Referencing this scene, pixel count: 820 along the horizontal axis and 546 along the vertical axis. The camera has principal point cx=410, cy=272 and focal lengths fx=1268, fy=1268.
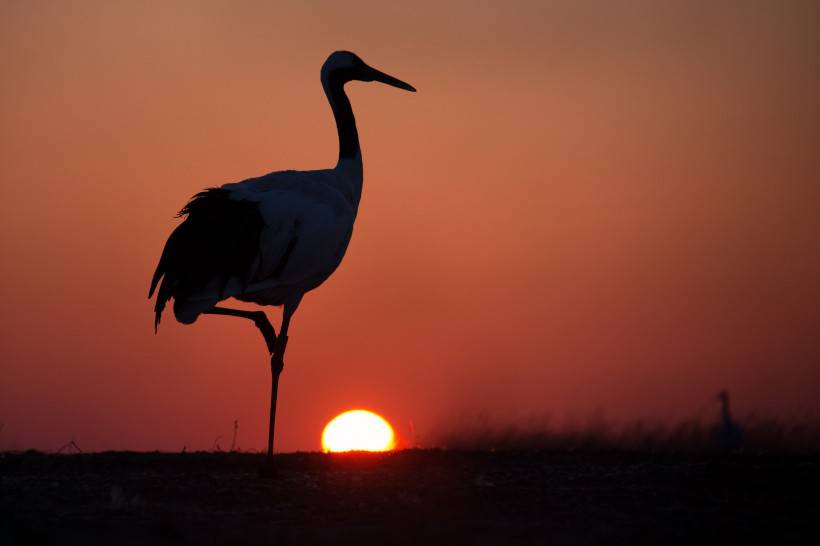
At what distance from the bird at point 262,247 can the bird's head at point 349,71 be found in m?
1.62

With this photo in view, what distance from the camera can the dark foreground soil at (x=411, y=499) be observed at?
899 cm

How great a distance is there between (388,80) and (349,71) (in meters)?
0.69

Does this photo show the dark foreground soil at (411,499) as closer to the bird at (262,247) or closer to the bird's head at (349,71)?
the bird at (262,247)

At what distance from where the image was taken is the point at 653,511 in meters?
9.94

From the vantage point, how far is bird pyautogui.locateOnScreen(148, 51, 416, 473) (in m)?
12.3

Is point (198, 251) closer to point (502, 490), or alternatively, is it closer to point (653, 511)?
point (502, 490)

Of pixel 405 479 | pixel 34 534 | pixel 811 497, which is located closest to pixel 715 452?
pixel 811 497

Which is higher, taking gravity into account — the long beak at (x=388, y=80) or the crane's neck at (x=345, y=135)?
the long beak at (x=388, y=80)

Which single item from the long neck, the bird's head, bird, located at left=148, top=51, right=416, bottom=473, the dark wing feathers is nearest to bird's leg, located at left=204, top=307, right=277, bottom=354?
bird, located at left=148, top=51, right=416, bottom=473

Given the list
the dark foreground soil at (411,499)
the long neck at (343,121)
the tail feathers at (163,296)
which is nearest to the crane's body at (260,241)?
the tail feathers at (163,296)

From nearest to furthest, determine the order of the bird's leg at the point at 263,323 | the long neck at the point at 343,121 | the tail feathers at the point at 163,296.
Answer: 1. the tail feathers at the point at 163,296
2. the bird's leg at the point at 263,323
3. the long neck at the point at 343,121

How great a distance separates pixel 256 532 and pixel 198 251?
13.1 feet

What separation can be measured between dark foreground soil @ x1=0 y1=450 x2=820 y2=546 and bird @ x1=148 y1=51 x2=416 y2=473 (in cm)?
110

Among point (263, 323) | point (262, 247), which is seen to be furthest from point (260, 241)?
point (263, 323)
